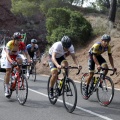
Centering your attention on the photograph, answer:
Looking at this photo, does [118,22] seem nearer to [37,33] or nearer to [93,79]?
[37,33]

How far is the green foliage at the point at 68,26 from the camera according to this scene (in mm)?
23812

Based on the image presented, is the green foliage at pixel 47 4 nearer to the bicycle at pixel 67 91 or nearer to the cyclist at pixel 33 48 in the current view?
the cyclist at pixel 33 48

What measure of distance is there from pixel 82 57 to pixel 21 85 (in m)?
13.3

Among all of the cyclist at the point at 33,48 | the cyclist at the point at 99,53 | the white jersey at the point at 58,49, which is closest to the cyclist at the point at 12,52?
the white jersey at the point at 58,49

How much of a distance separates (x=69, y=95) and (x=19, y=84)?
185cm

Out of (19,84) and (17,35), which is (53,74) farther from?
(17,35)

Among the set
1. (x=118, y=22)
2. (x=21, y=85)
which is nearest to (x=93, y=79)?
(x=21, y=85)

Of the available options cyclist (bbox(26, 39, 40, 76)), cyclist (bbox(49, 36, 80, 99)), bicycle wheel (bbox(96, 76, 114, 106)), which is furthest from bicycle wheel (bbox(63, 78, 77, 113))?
cyclist (bbox(26, 39, 40, 76))

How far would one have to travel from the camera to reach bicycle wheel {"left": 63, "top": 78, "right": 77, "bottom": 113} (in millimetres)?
8352

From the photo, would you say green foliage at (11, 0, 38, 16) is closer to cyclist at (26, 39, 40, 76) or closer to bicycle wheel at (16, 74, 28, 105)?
cyclist at (26, 39, 40, 76)

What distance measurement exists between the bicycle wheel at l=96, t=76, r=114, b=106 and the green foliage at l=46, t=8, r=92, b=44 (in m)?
14.2

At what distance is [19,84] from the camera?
973 cm

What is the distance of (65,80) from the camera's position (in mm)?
8594

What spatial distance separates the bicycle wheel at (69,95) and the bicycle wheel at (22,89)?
54.0 inches
